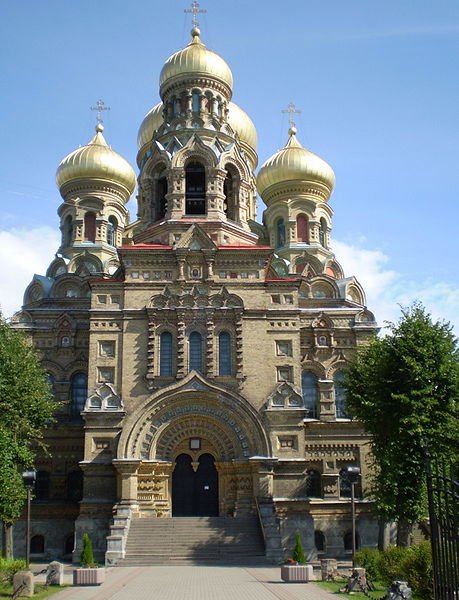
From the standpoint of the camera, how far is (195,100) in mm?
36688

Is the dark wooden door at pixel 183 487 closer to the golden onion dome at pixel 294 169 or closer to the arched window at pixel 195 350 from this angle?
the arched window at pixel 195 350

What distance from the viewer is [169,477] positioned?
29125 millimetres

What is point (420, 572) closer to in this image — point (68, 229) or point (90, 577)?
point (90, 577)

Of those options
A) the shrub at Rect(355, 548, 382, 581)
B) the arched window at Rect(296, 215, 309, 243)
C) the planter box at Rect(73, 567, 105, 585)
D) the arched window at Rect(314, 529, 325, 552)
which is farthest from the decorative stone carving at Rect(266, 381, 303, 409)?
the arched window at Rect(296, 215, 309, 243)

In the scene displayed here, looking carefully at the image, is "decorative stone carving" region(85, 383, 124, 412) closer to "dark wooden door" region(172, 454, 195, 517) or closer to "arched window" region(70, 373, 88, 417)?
"dark wooden door" region(172, 454, 195, 517)

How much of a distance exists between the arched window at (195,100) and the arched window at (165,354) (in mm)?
12688

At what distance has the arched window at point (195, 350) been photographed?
30.2m

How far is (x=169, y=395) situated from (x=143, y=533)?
5428 mm

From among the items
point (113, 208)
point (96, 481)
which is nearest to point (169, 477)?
point (96, 481)

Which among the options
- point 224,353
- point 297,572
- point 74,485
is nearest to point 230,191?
point 224,353

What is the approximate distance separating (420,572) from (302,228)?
28523 millimetres

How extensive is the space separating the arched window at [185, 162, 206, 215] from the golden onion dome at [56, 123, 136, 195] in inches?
379

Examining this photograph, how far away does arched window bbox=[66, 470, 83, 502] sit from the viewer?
1292 inches

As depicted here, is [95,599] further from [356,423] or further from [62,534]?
[356,423]
